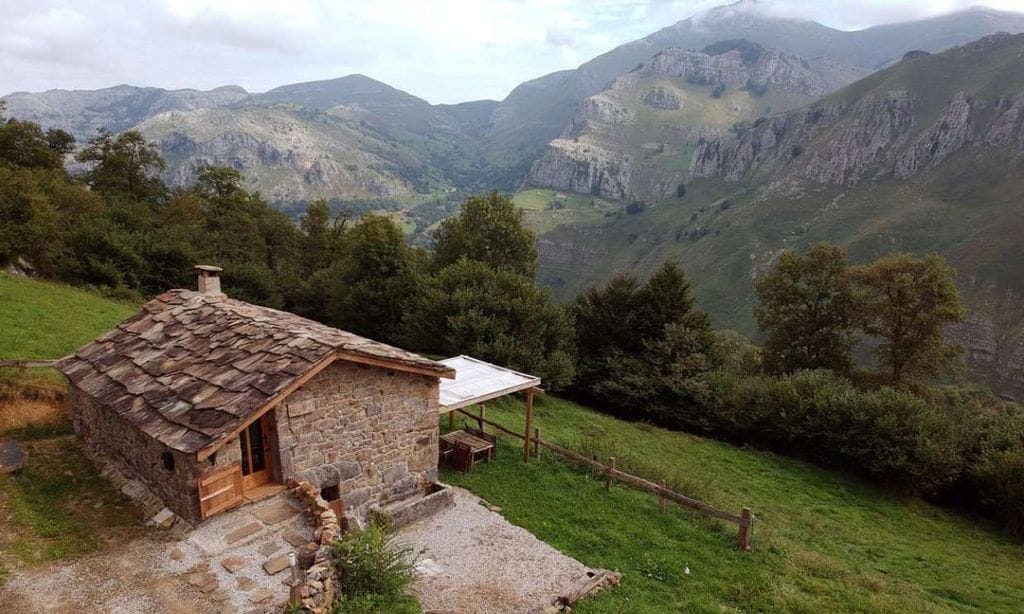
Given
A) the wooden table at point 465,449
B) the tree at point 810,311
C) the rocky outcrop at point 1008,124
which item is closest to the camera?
the wooden table at point 465,449

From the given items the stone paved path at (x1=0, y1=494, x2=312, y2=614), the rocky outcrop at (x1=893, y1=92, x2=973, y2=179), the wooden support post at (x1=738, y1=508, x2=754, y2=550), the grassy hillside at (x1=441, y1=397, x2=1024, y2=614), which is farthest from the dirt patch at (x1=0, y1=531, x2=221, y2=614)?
the rocky outcrop at (x1=893, y1=92, x2=973, y2=179)

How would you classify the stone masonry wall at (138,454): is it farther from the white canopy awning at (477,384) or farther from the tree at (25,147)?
the tree at (25,147)

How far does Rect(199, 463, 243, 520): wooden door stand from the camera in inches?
388

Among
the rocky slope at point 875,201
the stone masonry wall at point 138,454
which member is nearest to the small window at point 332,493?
the stone masonry wall at point 138,454

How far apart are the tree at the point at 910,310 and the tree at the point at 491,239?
21.4 m

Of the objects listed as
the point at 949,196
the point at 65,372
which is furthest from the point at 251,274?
the point at 949,196

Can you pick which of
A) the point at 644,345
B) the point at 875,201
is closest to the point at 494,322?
the point at 644,345

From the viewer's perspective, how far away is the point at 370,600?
27.5ft

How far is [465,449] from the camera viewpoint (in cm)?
1605

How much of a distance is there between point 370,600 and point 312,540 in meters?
1.93

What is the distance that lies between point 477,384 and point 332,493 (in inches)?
212

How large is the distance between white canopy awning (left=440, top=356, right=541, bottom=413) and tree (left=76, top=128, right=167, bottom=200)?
47.3 m

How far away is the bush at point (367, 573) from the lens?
8.47 m

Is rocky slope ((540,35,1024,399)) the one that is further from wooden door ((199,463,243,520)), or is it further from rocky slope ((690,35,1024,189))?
wooden door ((199,463,243,520))
